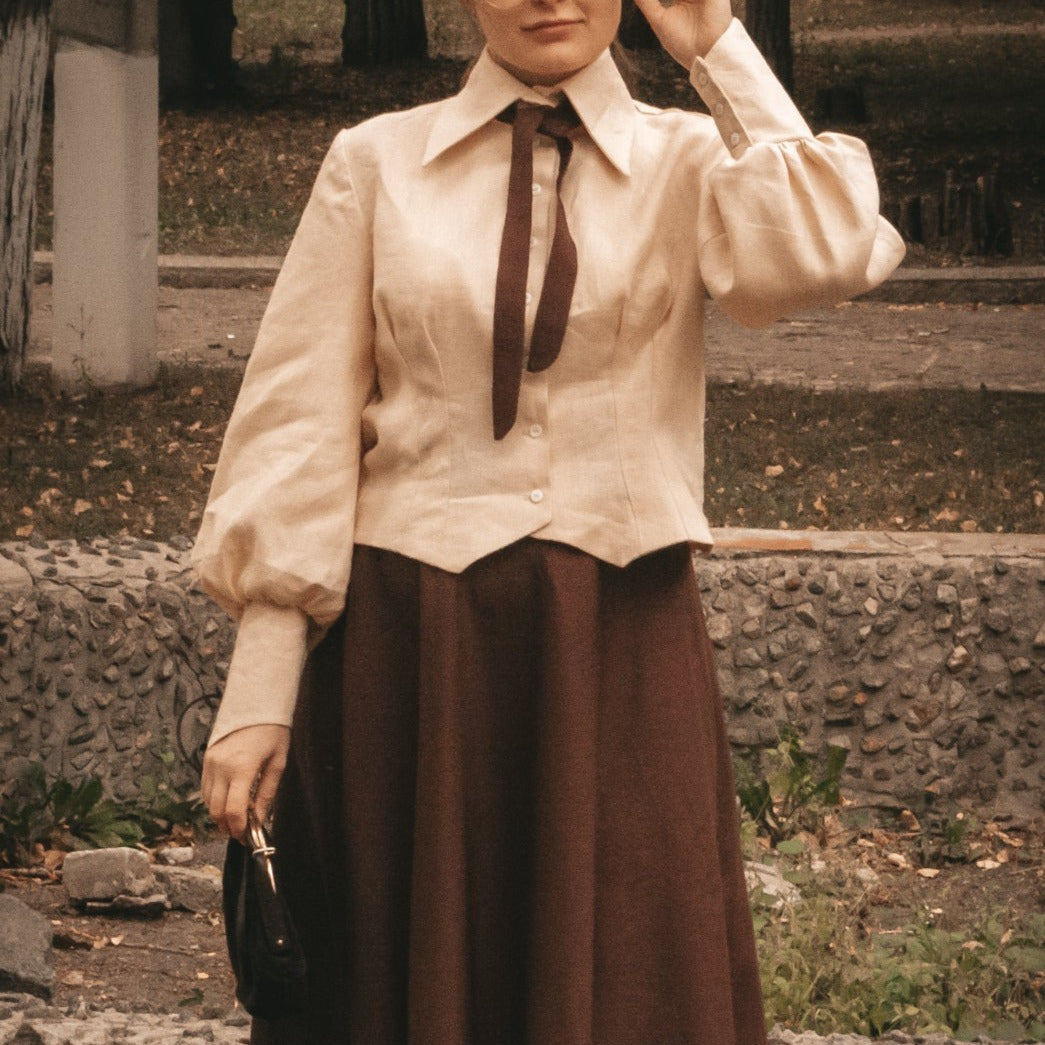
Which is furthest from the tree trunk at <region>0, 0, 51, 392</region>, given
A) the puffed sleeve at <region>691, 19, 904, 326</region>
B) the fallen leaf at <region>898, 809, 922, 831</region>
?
the puffed sleeve at <region>691, 19, 904, 326</region>

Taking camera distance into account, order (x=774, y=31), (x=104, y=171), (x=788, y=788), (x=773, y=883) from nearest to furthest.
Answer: (x=773, y=883) → (x=788, y=788) → (x=104, y=171) → (x=774, y=31)

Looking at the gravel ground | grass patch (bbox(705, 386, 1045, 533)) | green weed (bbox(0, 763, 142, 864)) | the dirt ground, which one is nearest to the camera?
the gravel ground

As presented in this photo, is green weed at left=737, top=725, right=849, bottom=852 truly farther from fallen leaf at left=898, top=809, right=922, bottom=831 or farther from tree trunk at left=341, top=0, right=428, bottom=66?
tree trunk at left=341, top=0, right=428, bottom=66

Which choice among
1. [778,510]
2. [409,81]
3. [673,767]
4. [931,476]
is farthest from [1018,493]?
[409,81]

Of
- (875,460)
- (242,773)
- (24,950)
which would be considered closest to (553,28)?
(242,773)

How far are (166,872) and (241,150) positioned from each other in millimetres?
15198

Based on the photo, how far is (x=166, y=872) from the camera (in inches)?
213

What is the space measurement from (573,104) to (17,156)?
785 cm

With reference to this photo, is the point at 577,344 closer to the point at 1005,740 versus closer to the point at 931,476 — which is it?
the point at 1005,740

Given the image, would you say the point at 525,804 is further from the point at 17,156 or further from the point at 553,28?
the point at 17,156

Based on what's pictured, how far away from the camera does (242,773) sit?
255cm

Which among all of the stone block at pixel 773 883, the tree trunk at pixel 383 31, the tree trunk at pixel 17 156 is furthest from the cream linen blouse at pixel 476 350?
the tree trunk at pixel 383 31

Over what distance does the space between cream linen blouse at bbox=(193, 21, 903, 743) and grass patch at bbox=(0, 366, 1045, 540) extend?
4.98m

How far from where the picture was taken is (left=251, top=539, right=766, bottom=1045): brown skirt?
2.50m
